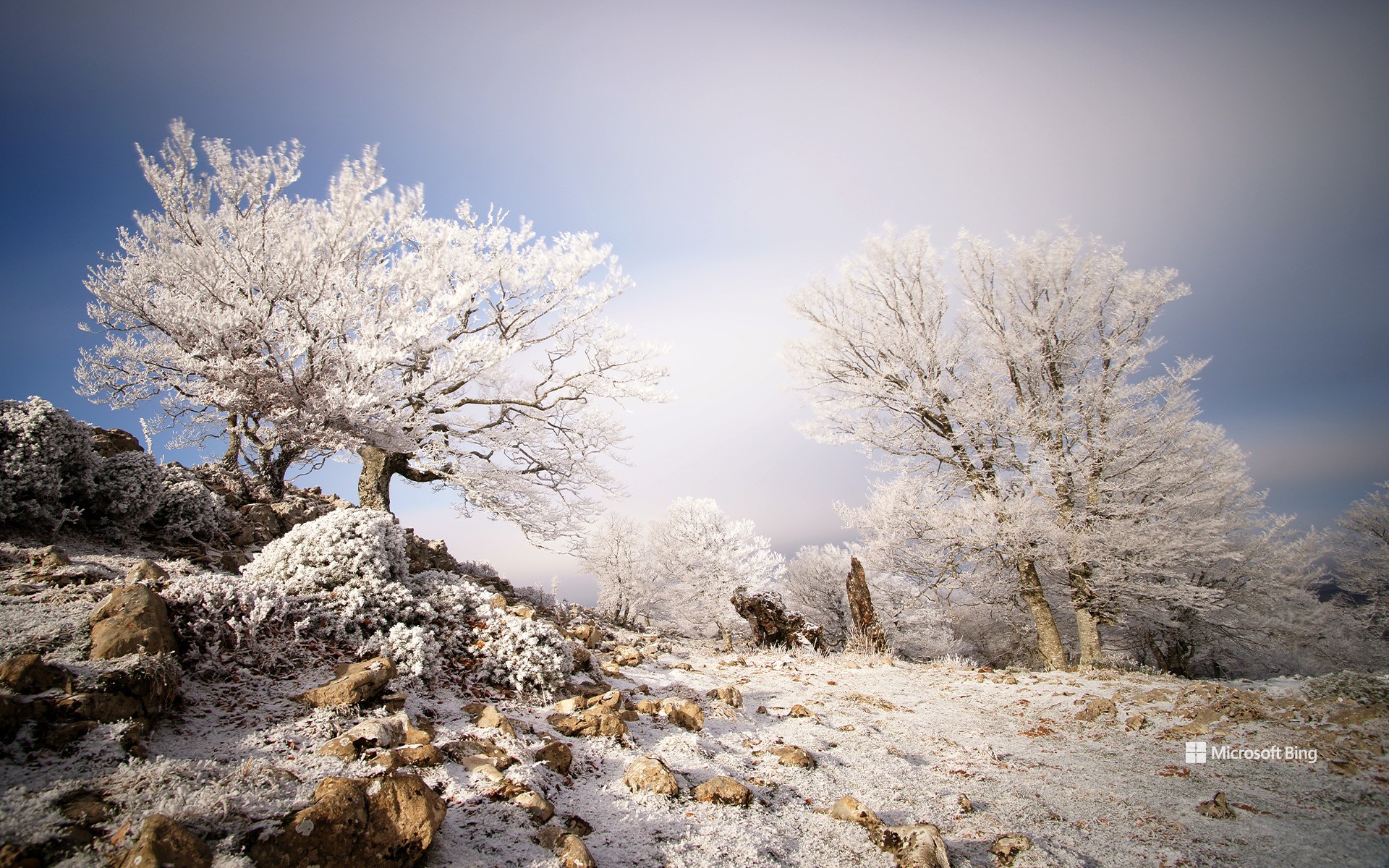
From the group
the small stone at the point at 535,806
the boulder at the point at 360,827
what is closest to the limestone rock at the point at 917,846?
the small stone at the point at 535,806

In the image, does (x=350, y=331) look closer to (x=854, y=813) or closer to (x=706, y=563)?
(x=854, y=813)

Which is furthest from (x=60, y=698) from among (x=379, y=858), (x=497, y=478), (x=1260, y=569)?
(x=1260, y=569)

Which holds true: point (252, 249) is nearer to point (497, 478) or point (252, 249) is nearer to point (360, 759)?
point (497, 478)

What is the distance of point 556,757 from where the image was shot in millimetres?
2855

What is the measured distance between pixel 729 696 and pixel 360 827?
12.0 feet

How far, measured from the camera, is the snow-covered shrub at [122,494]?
206 inches

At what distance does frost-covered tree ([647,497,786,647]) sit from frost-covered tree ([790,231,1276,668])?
57.1ft

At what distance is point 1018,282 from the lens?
10359 millimetres

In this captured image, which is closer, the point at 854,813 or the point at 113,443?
the point at 854,813

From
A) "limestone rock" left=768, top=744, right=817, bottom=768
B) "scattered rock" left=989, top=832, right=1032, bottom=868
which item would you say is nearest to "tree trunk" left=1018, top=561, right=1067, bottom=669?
"limestone rock" left=768, top=744, right=817, bottom=768

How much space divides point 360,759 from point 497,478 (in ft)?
24.8

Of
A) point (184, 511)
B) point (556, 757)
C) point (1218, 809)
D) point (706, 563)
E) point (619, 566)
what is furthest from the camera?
point (619, 566)

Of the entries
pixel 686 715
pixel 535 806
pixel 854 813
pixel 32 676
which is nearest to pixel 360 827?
pixel 535 806

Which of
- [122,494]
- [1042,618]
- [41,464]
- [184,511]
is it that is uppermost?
[41,464]
